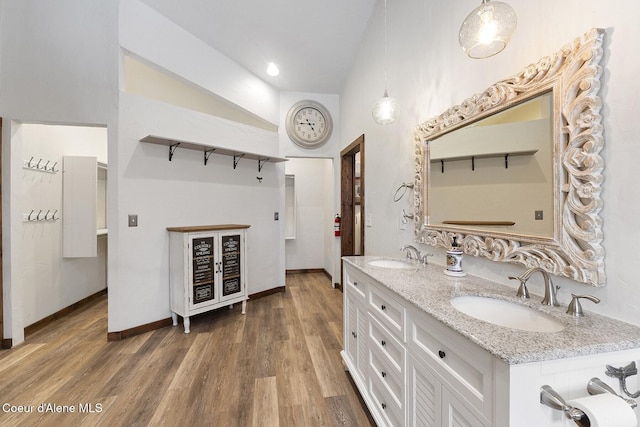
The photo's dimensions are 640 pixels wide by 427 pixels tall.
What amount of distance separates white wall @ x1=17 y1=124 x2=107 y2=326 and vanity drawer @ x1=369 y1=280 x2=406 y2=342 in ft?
9.77

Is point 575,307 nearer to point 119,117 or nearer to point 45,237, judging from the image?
point 119,117

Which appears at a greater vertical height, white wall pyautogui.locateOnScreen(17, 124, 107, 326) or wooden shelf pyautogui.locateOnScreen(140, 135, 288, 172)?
wooden shelf pyautogui.locateOnScreen(140, 135, 288, 172)

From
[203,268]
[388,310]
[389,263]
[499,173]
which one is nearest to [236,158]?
[203,268]

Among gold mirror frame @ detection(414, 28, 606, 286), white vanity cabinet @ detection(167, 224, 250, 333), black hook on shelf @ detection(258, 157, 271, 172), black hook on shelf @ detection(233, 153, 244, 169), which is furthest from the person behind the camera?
black hook on shelf @ detection(258, 157, 271, 172)

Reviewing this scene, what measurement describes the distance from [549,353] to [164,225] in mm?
2958

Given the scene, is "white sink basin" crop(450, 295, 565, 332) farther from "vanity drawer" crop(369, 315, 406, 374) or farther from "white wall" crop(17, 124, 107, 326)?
"white wall" crop(17, 124, 107, 326)

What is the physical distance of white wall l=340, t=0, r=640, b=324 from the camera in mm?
854

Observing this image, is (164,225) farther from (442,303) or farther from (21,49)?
(442,303)

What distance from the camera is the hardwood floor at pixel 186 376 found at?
1.55 meters

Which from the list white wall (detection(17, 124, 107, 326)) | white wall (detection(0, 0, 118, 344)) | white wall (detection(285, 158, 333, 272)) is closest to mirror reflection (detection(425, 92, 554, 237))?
white wall (detection(0, 0, 118, 344))

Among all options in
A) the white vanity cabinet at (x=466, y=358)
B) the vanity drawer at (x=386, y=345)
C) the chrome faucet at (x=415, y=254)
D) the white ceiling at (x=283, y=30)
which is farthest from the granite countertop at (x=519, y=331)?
the white ceiling at (x=283, y=30)

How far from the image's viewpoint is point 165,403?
1640mm

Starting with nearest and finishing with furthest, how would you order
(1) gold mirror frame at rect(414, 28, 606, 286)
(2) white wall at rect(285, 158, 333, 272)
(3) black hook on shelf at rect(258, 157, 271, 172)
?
(1) gold mirror frame at rect(414, 28, 606, 286) → (3) black hook on shelf at rect(258, 157, 271, 172) → (2) white wall at rect(285, 158, 333, 272)

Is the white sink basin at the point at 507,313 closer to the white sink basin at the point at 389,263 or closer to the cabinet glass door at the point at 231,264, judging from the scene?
the white sink basin at the point at 389,263
